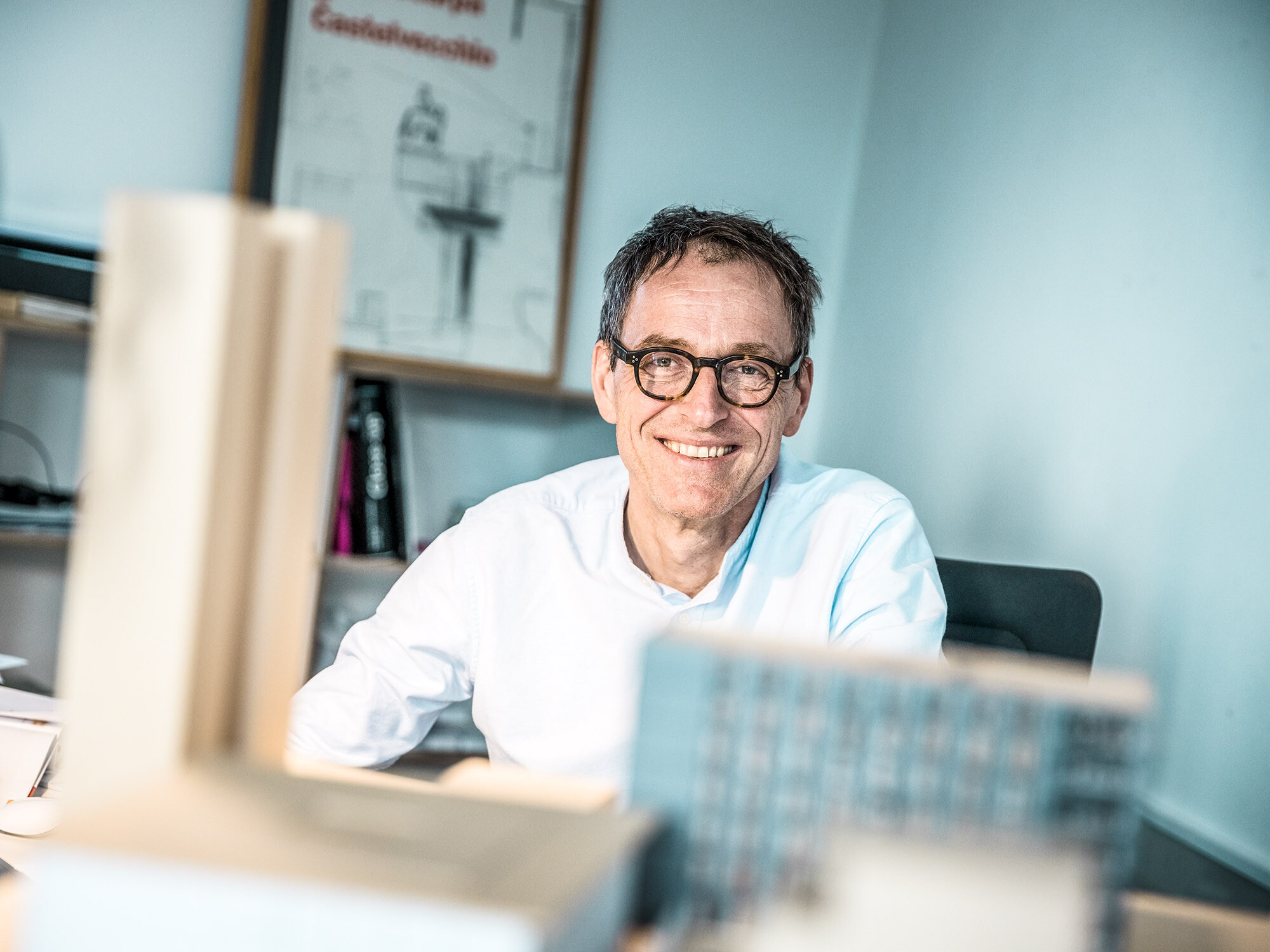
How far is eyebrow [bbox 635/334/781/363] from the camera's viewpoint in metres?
1.34

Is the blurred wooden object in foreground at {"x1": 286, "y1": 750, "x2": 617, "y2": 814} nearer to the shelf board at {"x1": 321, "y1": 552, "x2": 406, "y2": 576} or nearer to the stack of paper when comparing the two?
the stack of paper

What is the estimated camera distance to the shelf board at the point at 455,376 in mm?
2598

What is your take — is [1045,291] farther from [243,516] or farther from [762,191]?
[243,516]

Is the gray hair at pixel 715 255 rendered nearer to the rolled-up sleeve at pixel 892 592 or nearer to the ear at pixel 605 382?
the ear at pixel 605 382

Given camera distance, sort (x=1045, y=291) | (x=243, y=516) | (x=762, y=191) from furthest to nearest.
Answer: (x=762, y=191)
(x=1045, y=291)
(x=243, y=516)

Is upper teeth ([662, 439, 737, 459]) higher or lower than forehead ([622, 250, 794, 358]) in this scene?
lower

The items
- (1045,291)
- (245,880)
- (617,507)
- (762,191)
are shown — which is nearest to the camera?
(245,880)

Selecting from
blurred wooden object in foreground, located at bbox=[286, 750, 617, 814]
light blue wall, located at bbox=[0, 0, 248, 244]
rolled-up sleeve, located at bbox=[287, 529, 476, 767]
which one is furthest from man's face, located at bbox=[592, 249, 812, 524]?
light blue wall, located at bbox=[0, 0, 248, 244]

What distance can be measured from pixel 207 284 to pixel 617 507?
3.48 ft

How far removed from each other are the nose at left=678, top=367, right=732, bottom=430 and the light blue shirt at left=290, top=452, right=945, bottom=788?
18 cm

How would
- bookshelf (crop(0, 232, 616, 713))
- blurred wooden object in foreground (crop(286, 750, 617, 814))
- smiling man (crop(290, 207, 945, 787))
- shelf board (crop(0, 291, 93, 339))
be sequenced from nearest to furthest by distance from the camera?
blurred wooden object in foreground (crop(286, 750, 617, 814)) → smiling man (crop(290, 207, 945, 787)) → shelf board (crop(0, 291, 93, 339)) → bookshelf (crop(0, 232, 616, 713))

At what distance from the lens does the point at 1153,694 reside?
1.38ft

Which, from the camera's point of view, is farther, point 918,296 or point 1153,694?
point 918,296

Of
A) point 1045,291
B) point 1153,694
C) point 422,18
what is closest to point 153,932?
point 1153,694
